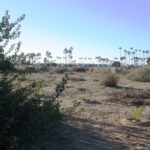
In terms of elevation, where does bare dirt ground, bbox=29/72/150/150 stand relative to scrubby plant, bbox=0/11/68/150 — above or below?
below

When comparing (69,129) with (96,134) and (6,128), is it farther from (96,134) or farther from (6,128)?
(6,128)

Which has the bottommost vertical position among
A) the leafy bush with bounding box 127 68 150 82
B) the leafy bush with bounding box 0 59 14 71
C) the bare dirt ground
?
the bare dirt ground

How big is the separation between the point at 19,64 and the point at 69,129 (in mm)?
3100

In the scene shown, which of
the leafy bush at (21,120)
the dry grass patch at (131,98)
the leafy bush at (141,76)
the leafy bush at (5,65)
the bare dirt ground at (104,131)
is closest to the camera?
the leafy bush at (21,120)

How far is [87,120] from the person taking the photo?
1284 centimetres

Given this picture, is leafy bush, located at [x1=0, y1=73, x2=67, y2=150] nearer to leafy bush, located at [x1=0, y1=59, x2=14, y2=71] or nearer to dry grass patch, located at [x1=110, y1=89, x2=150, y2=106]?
leafy bush, located at [x1=0, y1=59, x2=14, y2=71]

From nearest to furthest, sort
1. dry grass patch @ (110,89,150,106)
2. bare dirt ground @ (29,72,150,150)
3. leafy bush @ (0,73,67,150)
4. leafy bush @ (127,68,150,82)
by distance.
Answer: leafy bush @ (0,73,67,150)
bare dirt ground @ (29,72,150,150)
dry grass patch @ (110,89,150,106)
leafy bush @ (127,68,150,82)

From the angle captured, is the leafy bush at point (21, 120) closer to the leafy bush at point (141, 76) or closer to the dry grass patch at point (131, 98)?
the dry grass patch at point (131, 98)

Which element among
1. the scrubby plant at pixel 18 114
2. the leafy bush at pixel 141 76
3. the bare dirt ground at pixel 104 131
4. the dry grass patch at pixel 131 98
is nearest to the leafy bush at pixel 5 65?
the scrubby plant at pixel 18 114

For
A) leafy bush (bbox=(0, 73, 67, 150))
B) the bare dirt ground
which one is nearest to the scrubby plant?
leafy bush (bbox=(0, 73, 67, 150))

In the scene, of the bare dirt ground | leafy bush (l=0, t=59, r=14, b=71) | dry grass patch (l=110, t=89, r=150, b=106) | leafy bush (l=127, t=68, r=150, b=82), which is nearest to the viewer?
leafy bush (l=0, t=59, r=14, b=71)

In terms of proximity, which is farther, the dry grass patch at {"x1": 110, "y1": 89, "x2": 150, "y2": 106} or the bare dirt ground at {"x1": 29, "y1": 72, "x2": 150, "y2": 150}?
the dry grass patch at {"x1": 110, "y1": 89, "x2": 150, "y2": 106}

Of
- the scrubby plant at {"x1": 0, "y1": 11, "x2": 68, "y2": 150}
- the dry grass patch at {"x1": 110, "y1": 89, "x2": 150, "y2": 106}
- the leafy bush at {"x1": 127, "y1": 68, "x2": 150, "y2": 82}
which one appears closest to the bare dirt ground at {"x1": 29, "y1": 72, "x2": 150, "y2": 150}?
the scrubby plant at {"x1": 0, "y1": 11, "x2": 68, "y2": 150}

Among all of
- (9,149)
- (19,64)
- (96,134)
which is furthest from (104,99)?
(9,149)
